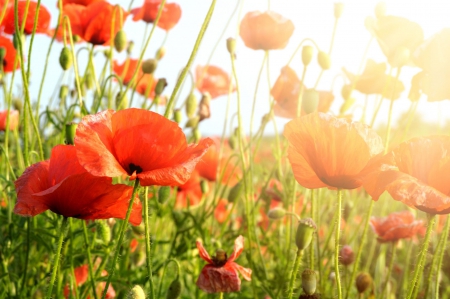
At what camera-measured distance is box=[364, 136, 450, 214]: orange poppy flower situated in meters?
0.85

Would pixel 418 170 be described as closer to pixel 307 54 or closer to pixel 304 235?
pixel 304 235

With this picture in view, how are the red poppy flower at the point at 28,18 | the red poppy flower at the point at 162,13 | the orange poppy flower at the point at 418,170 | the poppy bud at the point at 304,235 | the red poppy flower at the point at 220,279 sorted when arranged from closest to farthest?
the orange poppy flower at the point at 418,170
the poppy bud at the point at 304,235
the red poppy flower at the point at 220,279
the red poppy flower at the point at 28,18
the red poppy flower at the point at 162,13

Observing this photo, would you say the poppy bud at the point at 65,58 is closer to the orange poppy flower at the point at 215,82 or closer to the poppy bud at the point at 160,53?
the poppy bud at the point at 160,53

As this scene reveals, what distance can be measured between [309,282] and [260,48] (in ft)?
3.02

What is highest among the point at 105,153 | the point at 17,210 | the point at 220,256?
the point at 105,153

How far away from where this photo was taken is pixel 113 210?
933 millimetres

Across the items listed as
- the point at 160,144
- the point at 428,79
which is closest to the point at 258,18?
the point at 428,79

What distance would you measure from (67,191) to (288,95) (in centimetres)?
110

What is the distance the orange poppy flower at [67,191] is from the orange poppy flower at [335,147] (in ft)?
1.00

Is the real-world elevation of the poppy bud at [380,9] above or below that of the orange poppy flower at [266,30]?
above

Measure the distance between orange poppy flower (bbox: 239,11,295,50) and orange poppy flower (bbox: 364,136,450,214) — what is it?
878mm

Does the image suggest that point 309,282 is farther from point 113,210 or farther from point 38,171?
point 38,171

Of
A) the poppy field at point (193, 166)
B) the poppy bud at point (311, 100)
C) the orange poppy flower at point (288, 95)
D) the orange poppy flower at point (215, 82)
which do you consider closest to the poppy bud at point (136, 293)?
the poppy field at point (193, 166)

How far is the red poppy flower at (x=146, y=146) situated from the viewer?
85 centimetres
